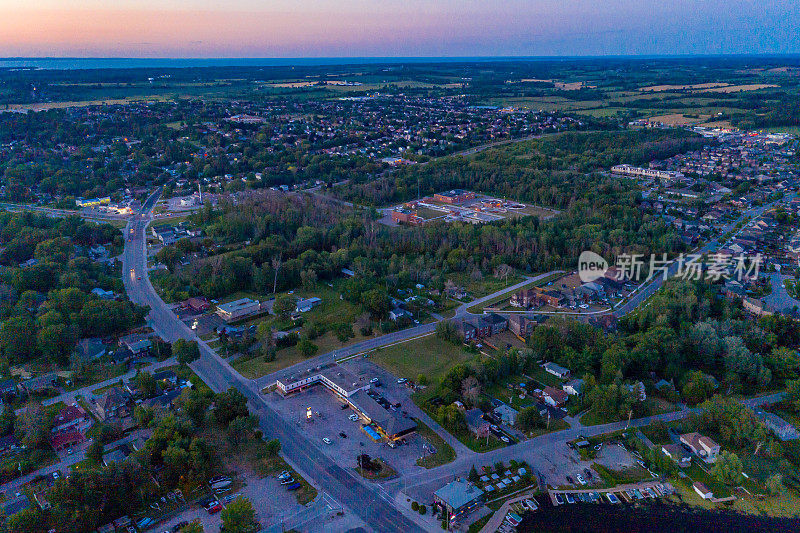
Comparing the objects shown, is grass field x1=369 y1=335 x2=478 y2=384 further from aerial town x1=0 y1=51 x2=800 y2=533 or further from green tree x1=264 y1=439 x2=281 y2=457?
green tree x1=264 y1=439 x2=281 y2=457

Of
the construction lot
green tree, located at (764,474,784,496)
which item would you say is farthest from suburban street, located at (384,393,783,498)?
green tree, located at (764,474,784,496)

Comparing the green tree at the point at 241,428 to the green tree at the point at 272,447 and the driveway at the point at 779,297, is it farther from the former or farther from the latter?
the driveway at the point at 779,297

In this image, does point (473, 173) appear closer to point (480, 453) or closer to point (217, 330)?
point (217, 330)

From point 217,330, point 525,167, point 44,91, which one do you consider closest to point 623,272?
point 217,330

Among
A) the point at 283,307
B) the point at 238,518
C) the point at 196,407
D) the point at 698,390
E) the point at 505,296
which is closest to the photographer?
the point at 238,518

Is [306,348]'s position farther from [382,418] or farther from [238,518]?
[238,518]

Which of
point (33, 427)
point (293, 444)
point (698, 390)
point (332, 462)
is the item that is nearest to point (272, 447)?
point (293, 444)

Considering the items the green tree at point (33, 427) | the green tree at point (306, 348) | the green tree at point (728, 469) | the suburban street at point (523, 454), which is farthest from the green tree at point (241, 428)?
the green tree at point (728, 469)

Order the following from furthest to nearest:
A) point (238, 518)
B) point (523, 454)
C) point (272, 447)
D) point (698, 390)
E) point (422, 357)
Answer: point (422, 357), point (698, 390), point (523, 454), point (272, 447), point (238, 518)
